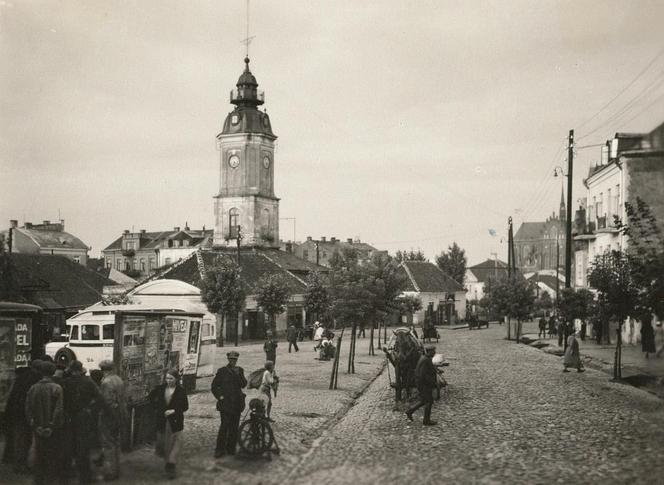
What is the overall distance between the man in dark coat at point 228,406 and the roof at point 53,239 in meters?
81.5

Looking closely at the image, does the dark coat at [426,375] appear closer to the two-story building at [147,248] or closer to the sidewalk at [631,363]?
the sidewalk at [631,363]

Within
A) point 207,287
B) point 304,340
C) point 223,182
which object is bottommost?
point 304,340

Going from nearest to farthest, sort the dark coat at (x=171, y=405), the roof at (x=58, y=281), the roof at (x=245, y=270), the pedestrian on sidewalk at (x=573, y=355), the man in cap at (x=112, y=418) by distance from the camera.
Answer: the man in cap at (x=112, y=418) → the dark coat at (x=171, y=405) → the pedestrian on sidewalk at (x=573, y=355) → the roof at (x=58, y=281) → the roof at (x=245, y=270)

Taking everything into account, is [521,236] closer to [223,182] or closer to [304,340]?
[223,182]

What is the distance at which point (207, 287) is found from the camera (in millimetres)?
40719

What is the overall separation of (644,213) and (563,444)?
7773 millimetres

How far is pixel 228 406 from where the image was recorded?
1101 cm

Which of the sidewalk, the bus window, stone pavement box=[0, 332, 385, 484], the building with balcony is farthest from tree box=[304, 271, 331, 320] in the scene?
the bus window

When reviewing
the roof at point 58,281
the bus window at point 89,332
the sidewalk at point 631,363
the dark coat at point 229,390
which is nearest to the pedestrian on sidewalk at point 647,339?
the sidewalk at point 631,363

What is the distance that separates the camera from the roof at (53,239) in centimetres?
8712

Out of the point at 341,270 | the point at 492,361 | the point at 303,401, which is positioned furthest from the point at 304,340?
the point at 303,401

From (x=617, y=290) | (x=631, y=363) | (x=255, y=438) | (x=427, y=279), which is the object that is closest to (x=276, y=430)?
(x=255, y=438)

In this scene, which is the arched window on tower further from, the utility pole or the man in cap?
the man in cap

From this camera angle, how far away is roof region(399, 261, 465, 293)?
242 feet
